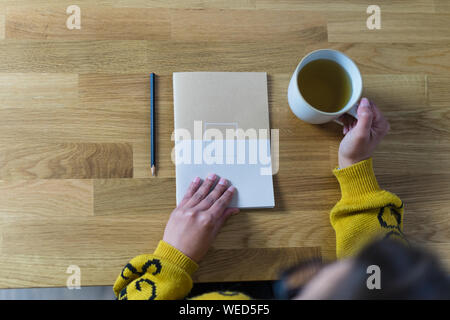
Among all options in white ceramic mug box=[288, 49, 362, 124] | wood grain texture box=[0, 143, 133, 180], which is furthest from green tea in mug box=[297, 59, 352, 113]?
wood grain texture box=[0, 143, 133, 180]

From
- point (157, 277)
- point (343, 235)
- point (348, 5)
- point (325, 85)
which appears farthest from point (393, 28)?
point (157, 277)

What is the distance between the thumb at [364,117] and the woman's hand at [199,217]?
263 millimetres

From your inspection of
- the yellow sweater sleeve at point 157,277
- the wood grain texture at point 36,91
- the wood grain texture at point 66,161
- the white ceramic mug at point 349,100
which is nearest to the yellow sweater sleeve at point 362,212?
the white ceramic mug at point 349,100

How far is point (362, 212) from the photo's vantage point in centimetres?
64

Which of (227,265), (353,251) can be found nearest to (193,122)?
(227,265)

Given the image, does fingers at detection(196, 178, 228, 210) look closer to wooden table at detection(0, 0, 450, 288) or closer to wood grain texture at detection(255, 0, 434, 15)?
wooden table at detection(0, 0, 450, 288)

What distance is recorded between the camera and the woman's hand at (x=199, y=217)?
609mm

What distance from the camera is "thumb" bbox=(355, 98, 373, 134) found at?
0.60 m

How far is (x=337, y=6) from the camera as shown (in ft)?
2.29

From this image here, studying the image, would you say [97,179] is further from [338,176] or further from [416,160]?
[416,160]

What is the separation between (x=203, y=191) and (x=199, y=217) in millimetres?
49

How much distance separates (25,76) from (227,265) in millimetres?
527

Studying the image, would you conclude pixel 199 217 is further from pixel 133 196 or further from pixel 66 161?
pixel 66 161
